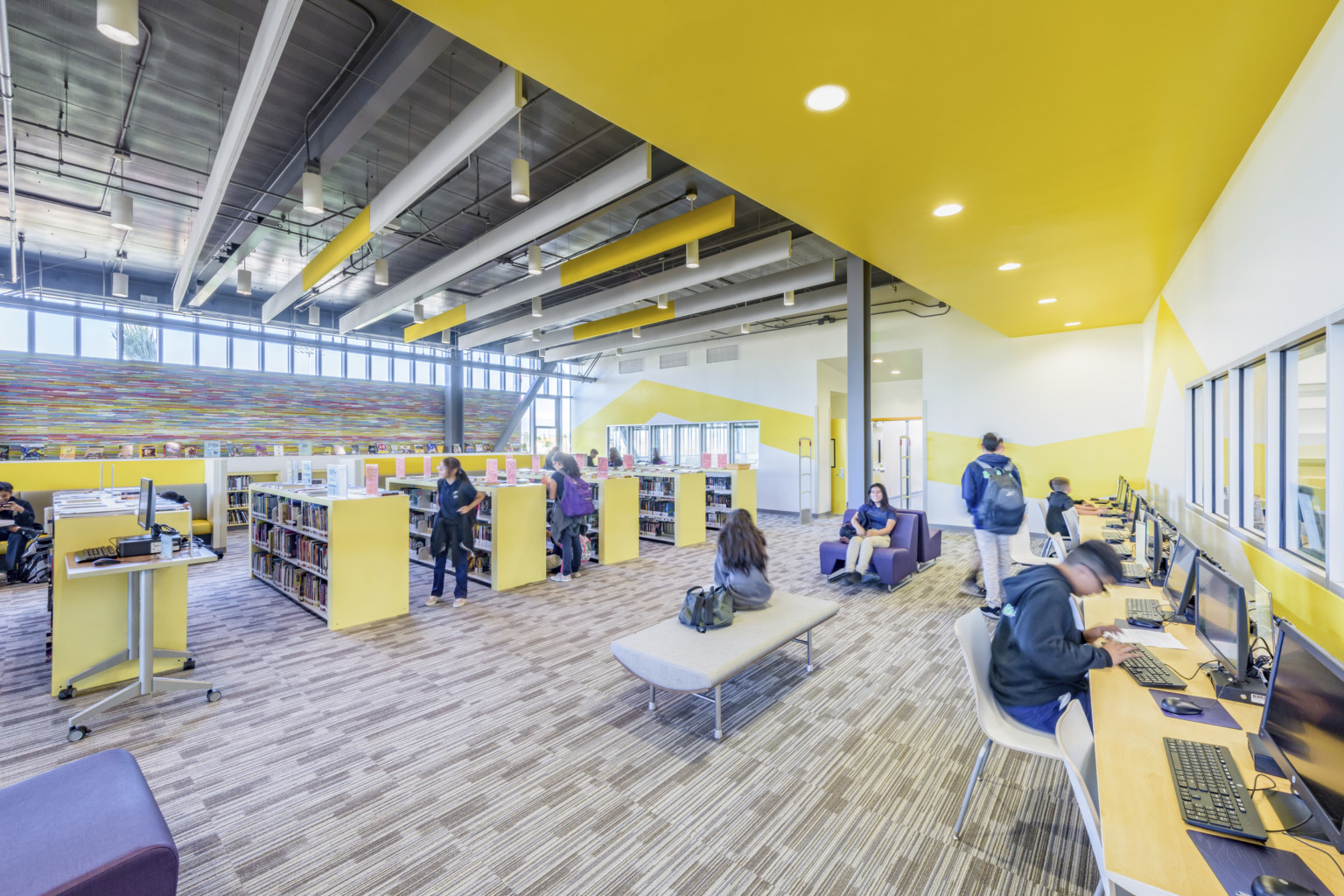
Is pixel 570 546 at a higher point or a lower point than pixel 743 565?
lower

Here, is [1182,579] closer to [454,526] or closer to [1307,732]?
[1307,732]

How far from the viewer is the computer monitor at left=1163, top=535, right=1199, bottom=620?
113 inches

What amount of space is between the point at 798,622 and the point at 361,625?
407 centimetres

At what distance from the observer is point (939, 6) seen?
2.14 m

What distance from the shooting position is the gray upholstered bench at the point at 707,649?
3.08 m

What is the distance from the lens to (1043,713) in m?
2.45

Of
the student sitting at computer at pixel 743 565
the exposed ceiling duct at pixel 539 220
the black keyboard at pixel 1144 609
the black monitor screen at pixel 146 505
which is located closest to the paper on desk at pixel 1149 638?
the black keyboard at pixel 1144 609

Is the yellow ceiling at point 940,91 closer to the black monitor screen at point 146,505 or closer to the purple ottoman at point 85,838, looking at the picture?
the purple ottoman at point 85,838

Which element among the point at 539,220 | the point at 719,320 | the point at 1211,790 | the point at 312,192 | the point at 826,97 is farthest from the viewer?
the point at 719,320

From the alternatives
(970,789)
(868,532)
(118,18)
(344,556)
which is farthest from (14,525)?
(868,532)

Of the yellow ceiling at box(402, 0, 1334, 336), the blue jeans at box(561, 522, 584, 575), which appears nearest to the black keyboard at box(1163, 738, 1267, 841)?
the yellow ceiling at box(402, 0, 1334, 336)

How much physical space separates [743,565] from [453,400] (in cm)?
1375

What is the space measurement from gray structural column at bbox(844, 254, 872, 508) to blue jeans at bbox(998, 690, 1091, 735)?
179 inches

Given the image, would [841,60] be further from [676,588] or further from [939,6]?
[676,588]
